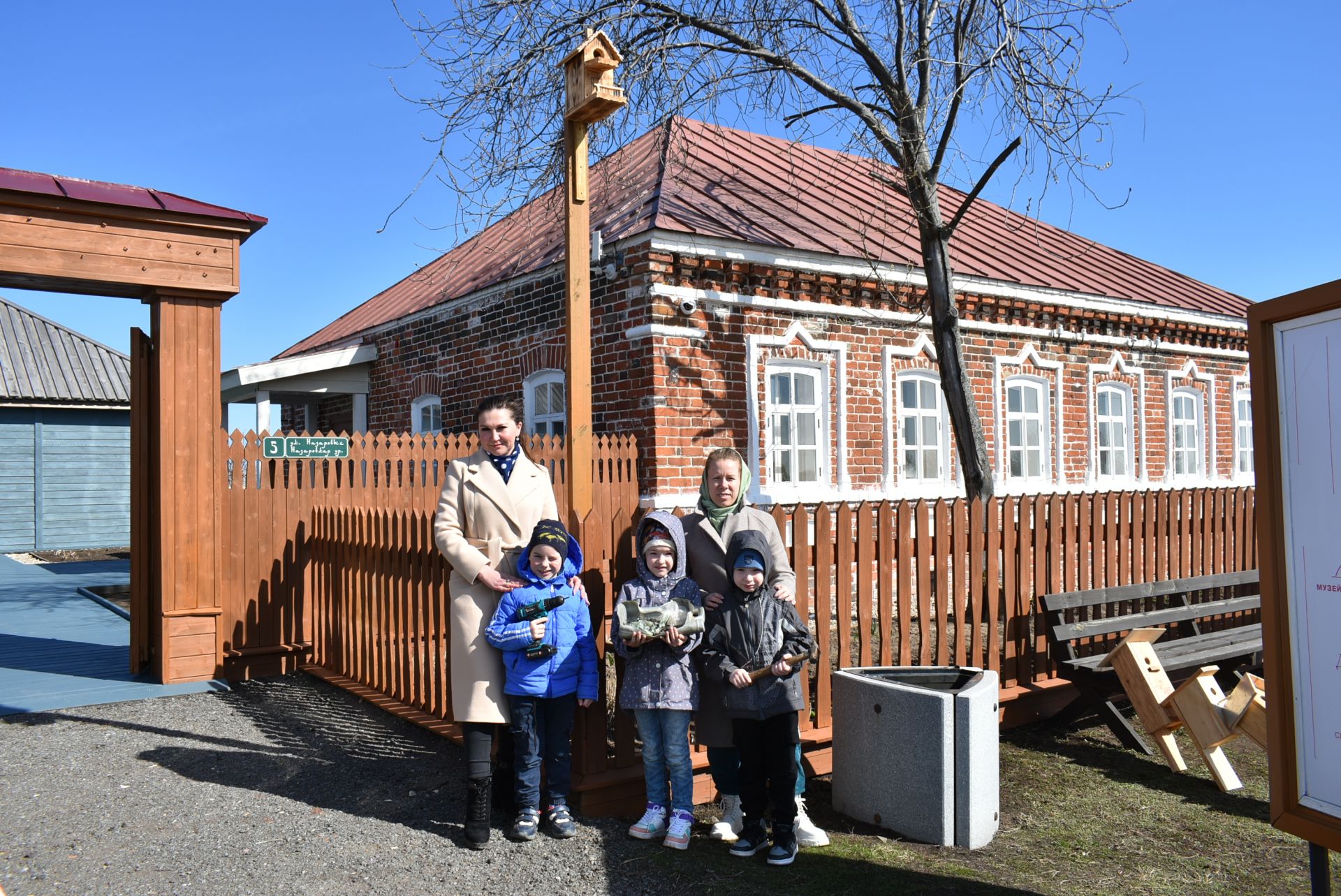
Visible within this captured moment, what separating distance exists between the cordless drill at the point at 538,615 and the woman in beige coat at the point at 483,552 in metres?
0.14

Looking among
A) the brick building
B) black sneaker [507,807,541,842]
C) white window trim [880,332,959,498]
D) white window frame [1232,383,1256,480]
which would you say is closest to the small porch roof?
the brick building

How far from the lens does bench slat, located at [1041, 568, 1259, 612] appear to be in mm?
5980

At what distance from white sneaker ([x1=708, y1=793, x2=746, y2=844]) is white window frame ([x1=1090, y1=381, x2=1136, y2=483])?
10.3 meters

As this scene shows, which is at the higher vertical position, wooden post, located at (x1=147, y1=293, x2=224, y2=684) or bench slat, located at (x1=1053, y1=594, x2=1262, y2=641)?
wooden post, located at (x1=147, y1=293, x2=224, y2=684)

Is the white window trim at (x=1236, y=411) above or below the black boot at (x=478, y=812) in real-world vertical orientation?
above

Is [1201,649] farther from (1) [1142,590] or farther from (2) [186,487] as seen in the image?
(2) [186,487]

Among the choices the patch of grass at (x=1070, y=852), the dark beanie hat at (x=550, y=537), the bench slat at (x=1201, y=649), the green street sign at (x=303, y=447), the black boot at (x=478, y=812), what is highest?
the green street sign at (x=303, y=447)

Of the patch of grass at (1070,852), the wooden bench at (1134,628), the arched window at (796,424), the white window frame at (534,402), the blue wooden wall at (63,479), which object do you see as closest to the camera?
the patch of grass at (1070,852)

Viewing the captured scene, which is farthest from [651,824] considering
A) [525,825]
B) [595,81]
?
[595,81]

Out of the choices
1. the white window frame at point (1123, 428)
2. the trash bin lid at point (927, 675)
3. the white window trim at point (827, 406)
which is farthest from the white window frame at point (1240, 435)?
the trash bin lid at point (927, 675)

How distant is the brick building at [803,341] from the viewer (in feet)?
30.0

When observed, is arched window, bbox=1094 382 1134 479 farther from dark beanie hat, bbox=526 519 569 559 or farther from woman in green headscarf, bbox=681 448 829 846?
dark beanie hat, bbox=526 519 569 559

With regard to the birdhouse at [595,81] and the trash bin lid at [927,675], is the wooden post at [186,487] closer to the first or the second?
the birdhouse at [595,81]

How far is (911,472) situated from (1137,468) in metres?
4.59
